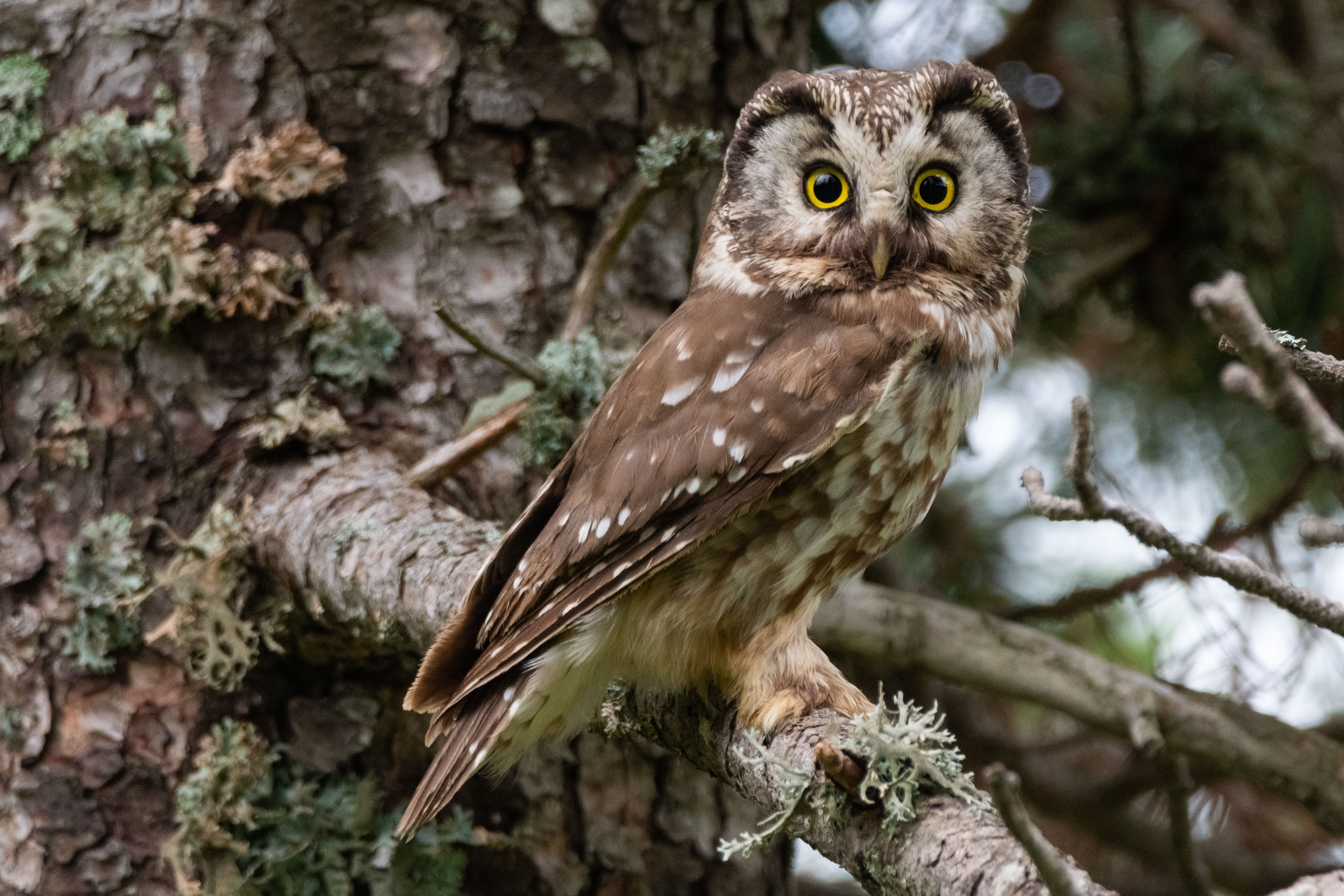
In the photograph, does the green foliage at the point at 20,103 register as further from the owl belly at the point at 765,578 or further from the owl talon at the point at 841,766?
the owl talon at the point at 841,766

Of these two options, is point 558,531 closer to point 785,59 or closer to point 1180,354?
point 785,59

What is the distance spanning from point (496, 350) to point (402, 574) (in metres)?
0.41

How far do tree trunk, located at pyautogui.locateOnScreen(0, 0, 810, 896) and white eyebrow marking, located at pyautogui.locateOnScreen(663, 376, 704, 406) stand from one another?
392 mm

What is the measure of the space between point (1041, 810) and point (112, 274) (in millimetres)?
2322

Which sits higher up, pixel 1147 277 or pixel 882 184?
pixel 882 184

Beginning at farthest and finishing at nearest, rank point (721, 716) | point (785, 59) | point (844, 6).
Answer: point (844, 6)
point (785, 59)
point (721, 716)

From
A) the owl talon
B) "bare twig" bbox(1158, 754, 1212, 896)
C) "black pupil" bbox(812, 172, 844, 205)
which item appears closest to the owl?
"black pupil" bbox(812, 172, 844, 205)

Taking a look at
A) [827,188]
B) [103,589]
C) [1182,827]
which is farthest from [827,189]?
[103,589]

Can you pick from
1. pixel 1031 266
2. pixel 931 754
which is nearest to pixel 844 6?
pixel 1031 266

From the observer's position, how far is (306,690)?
2164 mm

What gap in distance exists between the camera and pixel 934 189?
1.99 metres

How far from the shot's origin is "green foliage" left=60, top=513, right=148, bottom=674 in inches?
81.9

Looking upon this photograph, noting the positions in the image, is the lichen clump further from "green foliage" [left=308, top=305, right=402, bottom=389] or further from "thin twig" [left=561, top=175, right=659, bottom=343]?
"thin twig" [left=561, top=175, right=659, bottom=343]

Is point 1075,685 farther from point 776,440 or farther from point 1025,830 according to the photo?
point 1025,830
